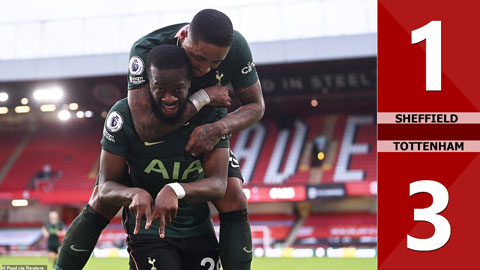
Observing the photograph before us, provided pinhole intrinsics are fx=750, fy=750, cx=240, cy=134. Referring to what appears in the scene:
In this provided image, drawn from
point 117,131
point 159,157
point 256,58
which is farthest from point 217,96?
point 256,58

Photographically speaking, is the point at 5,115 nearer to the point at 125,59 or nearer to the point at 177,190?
the point at 125,59

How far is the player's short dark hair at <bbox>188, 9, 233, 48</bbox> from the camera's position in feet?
12.6

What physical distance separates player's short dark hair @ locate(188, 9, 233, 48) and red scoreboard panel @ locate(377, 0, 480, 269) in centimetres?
92

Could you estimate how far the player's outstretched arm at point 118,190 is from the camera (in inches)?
139

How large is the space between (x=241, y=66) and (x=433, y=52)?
147 centimetres

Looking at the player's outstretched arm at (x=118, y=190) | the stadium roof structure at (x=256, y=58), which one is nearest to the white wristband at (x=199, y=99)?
the player's outstretched arm at (x=118, y=190)

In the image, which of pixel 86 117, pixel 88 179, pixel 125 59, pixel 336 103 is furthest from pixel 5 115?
pixel 336 103

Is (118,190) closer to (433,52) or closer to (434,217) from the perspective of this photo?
(434,217)

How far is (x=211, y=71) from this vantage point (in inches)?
170

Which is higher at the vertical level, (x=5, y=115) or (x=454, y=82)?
(x=5, y=115)

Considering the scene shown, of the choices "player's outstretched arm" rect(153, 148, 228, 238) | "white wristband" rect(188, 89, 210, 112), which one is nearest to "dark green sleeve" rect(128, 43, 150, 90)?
"white wristband" rect(188, 89, 210, 112)

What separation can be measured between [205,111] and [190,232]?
0.70 meters

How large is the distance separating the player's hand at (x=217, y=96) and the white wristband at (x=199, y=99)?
3 cm

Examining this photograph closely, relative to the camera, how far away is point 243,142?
30125 mm
